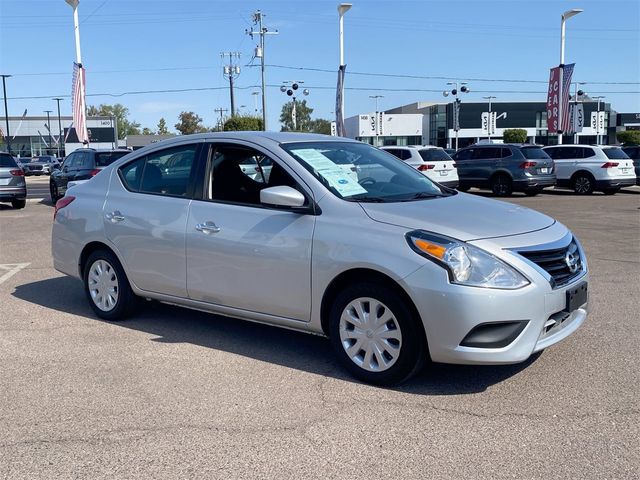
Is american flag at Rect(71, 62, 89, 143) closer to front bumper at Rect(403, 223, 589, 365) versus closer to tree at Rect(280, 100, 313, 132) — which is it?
front bumper at Rect(403, 223, 589, 365)

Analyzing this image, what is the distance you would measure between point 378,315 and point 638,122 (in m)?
91.1

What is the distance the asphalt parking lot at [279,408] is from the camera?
335cm

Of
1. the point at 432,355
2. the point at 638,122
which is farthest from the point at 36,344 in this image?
the point at 638,122

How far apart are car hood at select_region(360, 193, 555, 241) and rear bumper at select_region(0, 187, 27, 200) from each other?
15.1 metres

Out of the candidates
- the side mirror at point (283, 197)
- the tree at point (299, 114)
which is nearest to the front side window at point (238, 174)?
the side mirror at point (283, 197)

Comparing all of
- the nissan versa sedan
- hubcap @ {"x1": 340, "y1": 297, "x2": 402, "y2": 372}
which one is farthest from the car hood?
hubcap @ {"x1": 340, "y1": 297, "x2": 402, "y2": 372}

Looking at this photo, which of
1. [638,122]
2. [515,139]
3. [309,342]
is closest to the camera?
[309,342]

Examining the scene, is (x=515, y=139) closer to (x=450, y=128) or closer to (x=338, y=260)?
(x=450, y=128)

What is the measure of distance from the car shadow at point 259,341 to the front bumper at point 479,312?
1.30ft

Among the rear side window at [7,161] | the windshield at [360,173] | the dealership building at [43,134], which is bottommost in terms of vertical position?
the windshield at [360,173]

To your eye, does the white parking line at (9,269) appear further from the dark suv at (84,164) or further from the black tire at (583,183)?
the black tire at (583,183)

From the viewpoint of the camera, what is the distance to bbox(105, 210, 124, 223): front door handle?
577 centimetres

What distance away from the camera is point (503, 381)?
14.5 ft

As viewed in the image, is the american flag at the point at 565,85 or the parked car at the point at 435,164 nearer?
the parked car at the point at 435,164
